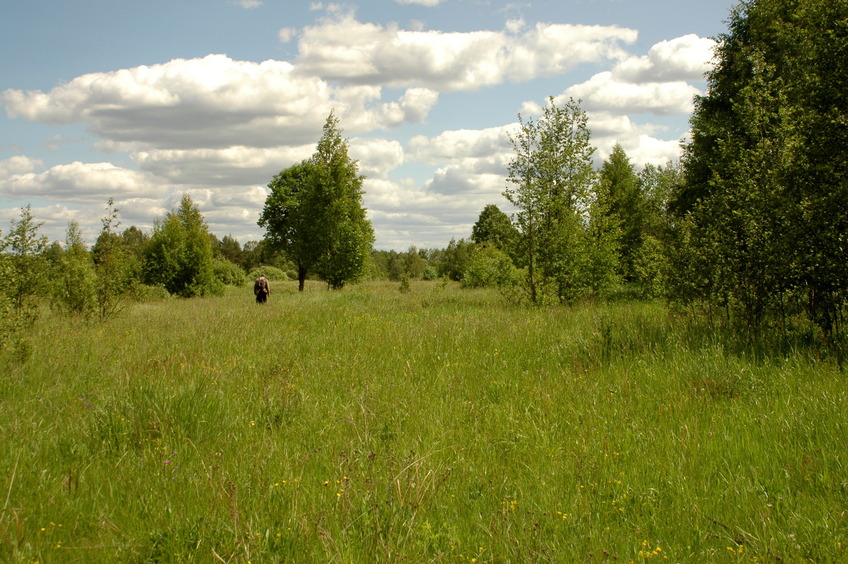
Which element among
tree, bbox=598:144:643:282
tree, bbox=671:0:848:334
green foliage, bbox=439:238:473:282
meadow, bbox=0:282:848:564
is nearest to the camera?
meadow, bbox=0:282:848:564

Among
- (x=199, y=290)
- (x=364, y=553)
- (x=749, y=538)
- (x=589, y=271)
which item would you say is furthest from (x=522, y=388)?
(x=199, y=290)

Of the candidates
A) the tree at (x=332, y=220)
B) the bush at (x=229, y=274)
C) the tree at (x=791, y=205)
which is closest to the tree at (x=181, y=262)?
the tree at (x=332, y=220)

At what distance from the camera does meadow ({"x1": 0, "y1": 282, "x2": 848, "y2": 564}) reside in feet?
9.79

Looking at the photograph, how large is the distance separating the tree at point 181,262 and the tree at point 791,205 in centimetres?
2939

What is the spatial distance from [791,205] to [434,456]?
243 inches

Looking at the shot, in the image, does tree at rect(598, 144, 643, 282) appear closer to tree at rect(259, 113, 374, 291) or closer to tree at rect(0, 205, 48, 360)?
tree at rect(259, 113, 374, 291)

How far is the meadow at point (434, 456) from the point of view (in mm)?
2984

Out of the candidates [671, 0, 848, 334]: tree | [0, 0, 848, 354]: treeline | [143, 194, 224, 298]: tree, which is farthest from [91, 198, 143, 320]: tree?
[143, 194, 224, 298]: tree

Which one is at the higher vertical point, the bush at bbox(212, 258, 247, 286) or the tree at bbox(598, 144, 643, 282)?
the tree at bbox(598, 144, 643, 282)

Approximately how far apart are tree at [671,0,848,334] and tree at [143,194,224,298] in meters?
29.4

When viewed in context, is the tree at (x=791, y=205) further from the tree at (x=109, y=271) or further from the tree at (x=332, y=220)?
the tree at (x=332, y=220)

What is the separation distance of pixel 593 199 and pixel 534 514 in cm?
1361

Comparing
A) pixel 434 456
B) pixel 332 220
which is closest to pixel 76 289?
pixel 434 456

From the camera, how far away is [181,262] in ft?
103
